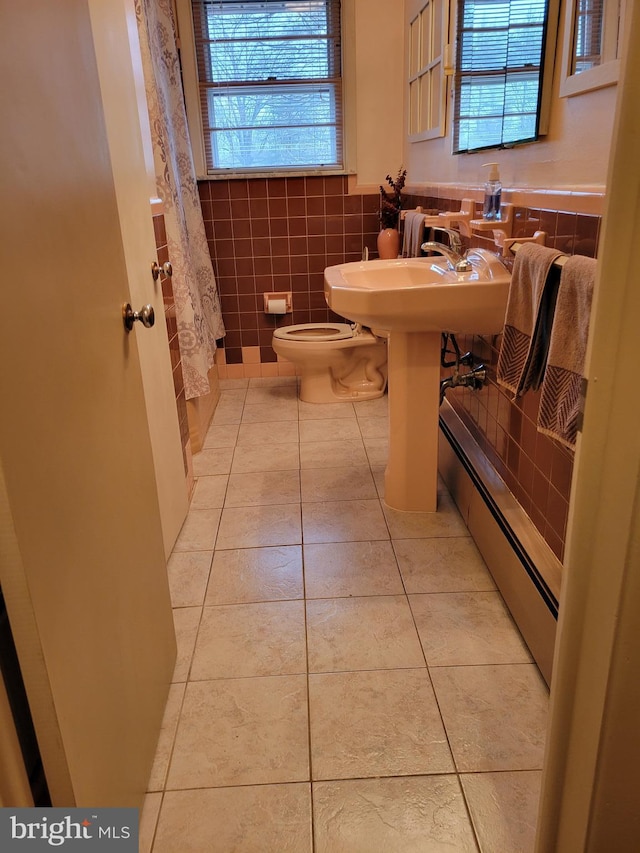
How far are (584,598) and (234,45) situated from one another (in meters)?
3.66

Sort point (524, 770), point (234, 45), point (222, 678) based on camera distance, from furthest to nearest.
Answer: point (234, 45)
point (222, 678)
point (524, 770)

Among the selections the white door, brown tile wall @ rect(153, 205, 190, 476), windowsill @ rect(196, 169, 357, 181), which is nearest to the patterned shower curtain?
brown tile wall @ rect(153, 205, 190, 476)

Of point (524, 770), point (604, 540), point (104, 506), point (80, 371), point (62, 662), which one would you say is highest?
point (80, 371)

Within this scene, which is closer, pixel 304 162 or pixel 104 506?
pixel 104 506

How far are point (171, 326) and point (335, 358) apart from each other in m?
1.33

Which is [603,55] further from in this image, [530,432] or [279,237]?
[279,237]

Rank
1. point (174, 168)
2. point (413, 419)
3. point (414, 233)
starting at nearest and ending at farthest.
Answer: point (413, 419) < point (174, 168) < point (414, 233)

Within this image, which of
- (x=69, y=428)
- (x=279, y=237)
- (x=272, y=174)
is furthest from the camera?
(x=279, y=237)

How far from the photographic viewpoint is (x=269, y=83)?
353 cm

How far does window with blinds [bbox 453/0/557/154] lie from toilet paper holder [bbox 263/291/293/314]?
1609mm

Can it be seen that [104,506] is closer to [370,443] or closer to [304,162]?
[370,443]

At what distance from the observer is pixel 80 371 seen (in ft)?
3.23

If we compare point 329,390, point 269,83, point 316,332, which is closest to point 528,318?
point 329,390

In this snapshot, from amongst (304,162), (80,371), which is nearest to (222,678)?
(80,371)
